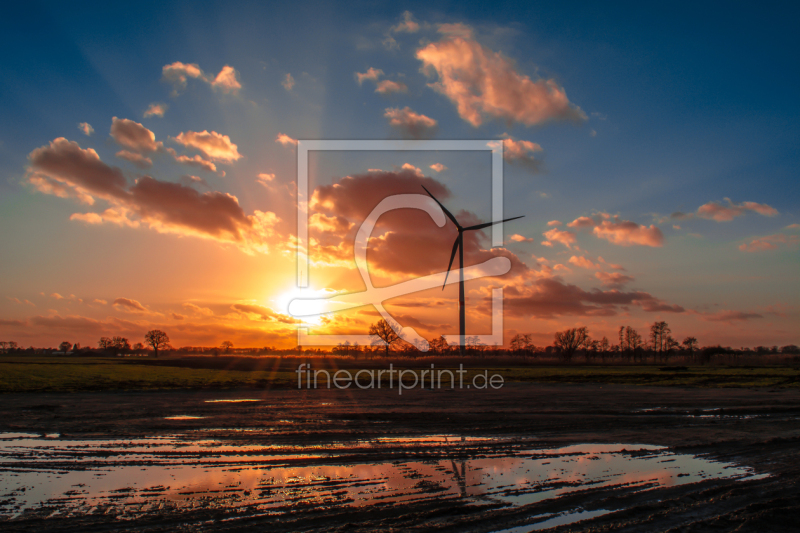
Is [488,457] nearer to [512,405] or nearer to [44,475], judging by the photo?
[44,475]

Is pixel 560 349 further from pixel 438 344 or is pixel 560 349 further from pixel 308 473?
pixel 308 473

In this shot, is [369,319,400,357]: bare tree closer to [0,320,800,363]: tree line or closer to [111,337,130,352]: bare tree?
[0,320,800,363]: tree line

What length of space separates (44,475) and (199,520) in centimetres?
459

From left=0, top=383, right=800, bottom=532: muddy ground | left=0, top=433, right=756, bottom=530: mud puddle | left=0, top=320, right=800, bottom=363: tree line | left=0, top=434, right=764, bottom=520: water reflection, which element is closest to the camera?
left=0, top=383, right=800, bottom=532: muddy ground

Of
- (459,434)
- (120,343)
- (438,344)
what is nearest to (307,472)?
(459,434)

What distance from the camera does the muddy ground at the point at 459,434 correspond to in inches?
247

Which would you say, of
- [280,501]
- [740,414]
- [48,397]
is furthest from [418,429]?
[48,397]

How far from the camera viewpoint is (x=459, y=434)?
524 inches

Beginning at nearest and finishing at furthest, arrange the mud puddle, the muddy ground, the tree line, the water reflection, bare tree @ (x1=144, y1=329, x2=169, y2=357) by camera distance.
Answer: the muddy ground < the mud puddle < the water reflection < the tree line < bare tree @ (x1=144, y1=329, x2=169, y2=357)

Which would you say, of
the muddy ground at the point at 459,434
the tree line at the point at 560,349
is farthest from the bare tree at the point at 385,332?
the muddy ground at the point at 459,434

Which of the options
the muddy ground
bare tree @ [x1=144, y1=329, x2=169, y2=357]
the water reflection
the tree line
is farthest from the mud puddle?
bare tree @ [x1=144, y1=329, x2=169, y2=357]

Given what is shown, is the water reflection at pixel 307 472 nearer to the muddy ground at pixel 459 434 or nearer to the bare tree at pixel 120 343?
the muddy ground at pixel 459 434

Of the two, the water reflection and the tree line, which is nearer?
the water reflection

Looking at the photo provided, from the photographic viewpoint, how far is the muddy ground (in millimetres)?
6262
